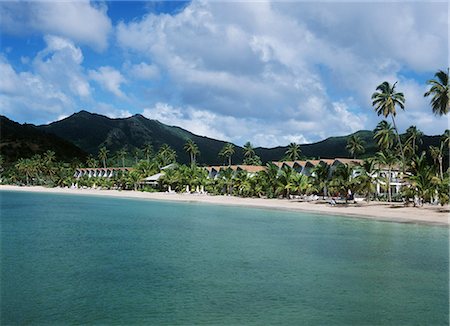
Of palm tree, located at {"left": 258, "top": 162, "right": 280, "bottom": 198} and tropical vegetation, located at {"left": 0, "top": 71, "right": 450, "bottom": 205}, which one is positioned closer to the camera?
tropical vegetation, located at {"left": 0, "top": 71, "right": 450, "bottom": 205}

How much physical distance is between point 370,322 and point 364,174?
35485 mm

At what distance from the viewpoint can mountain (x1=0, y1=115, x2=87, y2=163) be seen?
15825cm

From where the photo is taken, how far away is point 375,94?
1993 inches

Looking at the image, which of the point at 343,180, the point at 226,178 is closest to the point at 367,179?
the point at 343,180

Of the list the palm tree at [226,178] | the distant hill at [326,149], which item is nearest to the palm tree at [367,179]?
the palm tree at [226,178]

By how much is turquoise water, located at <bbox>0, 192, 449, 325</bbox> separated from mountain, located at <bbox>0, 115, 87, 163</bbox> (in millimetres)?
142528

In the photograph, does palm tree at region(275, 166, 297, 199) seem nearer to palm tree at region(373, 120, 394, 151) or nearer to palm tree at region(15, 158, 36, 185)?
palm tree at region(373, 120, 394, 151)

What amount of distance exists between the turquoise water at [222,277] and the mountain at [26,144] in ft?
468

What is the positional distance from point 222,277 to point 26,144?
557ft

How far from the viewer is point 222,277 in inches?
575

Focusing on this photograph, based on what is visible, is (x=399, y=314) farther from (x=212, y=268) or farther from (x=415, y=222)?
(x=415, y=222)

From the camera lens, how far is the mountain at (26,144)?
158 metres

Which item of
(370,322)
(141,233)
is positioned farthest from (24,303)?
(141,233)

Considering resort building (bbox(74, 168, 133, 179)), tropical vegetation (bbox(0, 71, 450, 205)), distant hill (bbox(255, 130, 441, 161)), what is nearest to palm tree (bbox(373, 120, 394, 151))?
tropical vegetation (bbox(0, 71, 450, 205))
